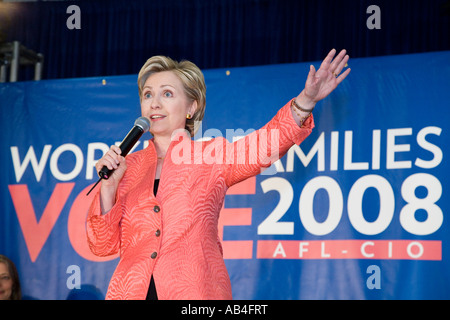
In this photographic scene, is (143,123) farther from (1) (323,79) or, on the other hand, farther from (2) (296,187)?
(2) (296,187)

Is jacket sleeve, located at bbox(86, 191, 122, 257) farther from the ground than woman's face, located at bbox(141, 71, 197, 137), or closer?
closer

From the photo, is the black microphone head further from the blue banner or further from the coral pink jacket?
the blue banner

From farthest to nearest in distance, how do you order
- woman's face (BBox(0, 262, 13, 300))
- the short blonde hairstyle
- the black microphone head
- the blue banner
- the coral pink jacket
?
woman's face (BBox(0, 262, 13, 300)) < the blue banner < the short blonde hairstyle < the black microphone head < the coral pink jacket

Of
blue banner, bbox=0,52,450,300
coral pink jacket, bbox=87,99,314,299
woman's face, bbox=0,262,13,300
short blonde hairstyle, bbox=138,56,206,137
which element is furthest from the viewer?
woman's face, bbox=0,262,13,300

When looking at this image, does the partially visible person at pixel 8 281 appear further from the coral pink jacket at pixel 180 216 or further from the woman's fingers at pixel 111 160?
the woman's fingers at pixel 111 160

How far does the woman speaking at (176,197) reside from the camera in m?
1.91

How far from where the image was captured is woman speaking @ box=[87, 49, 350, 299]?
6.28ft

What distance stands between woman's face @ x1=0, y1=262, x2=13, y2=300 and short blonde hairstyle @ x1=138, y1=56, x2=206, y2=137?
197cm

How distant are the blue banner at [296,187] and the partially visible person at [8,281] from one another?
0.42ft

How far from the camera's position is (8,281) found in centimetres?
379

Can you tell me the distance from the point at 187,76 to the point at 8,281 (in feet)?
6.89

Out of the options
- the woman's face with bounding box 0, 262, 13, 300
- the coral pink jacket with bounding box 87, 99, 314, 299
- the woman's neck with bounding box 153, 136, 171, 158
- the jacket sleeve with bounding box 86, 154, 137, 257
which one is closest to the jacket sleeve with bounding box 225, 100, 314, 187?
the coral pink jacket with bounding box 87, 99, 314, 299

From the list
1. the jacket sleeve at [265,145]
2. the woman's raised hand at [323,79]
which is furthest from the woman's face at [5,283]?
the woman's raised hand at [323,79]

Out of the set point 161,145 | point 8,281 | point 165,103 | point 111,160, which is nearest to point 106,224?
point 111,160
